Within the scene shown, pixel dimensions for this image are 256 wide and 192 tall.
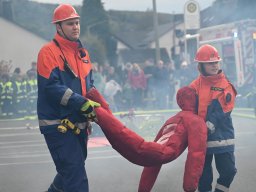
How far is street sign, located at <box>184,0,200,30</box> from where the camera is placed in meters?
23.6

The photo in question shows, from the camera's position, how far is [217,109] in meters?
6.59

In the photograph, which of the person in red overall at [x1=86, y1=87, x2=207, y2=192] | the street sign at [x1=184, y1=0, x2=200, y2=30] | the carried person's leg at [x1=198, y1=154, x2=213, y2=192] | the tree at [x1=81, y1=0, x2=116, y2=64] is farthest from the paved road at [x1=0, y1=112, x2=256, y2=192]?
the tree at [x1=81, y1=0, x2=116, y2=64]

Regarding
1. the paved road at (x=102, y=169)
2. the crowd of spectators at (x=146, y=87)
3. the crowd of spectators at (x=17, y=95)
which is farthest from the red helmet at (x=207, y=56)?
the crowd of spectators at (x=17, y=95)

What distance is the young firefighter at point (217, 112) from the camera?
6.57 metres

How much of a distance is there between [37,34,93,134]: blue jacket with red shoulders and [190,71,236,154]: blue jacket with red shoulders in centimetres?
133

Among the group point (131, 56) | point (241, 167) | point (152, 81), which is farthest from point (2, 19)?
point (241, 167)

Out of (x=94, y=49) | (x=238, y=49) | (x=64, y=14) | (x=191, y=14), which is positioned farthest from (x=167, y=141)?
(x=94, y=49)

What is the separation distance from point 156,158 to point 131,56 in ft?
214

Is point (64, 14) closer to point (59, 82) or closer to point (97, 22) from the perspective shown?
point (59, 82)


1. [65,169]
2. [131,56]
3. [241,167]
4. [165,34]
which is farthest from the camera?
[165,34]

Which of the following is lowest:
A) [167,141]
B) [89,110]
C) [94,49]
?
[94,49]

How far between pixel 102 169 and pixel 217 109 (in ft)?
11.3

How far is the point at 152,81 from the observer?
2156 centimetres

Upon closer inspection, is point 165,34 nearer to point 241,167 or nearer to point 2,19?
point 2,19
